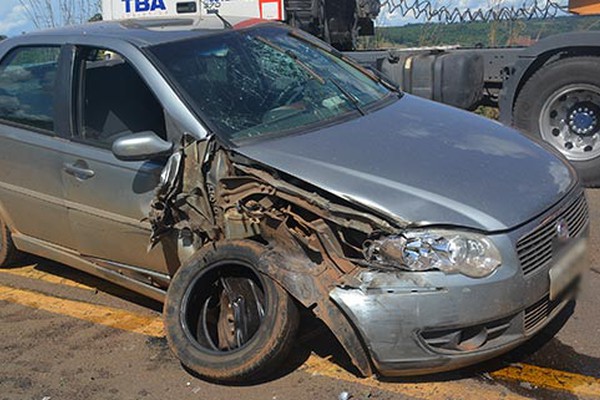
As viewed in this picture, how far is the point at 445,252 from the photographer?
125 inches

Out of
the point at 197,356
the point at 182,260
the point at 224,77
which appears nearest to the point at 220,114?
the point at 224,77

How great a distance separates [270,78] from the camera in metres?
4.34

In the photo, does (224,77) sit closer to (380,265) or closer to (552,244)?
(380,265)

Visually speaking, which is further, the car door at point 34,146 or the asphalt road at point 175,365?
the car door at point 34,146

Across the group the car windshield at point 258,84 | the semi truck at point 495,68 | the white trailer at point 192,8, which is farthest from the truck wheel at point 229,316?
the white trailer at point 192,8

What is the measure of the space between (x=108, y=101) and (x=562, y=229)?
2717 mm

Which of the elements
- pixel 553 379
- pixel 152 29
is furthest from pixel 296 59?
pixel 553 379

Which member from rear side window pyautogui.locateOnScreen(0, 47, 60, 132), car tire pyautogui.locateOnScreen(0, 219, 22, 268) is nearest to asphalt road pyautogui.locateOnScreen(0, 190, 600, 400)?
car tire pyautogui.locateOnScreen(0, 219, 22, 268)

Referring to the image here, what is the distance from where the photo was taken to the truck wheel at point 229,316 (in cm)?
346

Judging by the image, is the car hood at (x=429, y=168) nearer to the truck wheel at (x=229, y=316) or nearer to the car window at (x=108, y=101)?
the truck wheel at (x=229, y=316)

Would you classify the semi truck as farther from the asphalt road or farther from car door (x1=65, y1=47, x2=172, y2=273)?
the asphalt road

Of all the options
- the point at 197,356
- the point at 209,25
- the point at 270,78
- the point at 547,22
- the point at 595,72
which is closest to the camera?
the point at 197,356

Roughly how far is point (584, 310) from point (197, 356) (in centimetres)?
214

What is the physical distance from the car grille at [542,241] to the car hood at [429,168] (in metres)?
0.08
